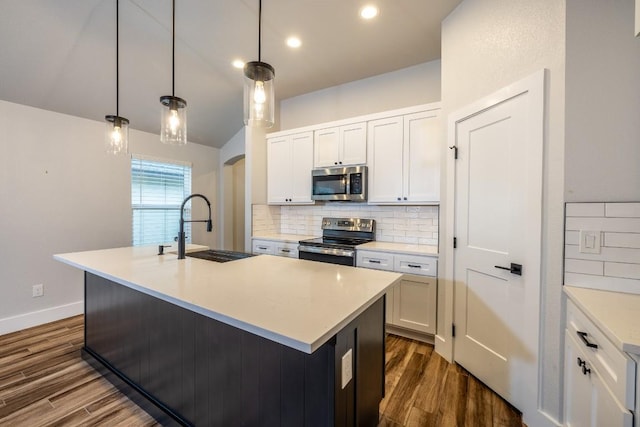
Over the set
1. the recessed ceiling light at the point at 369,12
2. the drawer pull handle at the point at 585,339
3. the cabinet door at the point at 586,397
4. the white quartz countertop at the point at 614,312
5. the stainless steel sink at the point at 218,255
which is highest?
the recessed ceiling light at the point at 369,12

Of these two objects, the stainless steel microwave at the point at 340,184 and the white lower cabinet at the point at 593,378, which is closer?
the white lower cabinet at the point at 593,378

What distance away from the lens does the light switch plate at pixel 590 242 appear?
1.37 m

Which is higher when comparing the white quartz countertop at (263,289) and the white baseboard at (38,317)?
the white quartz countertop at (263,289)

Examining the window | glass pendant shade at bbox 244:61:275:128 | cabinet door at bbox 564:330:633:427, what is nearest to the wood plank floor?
cabinet door at bbox 564:330:633:427

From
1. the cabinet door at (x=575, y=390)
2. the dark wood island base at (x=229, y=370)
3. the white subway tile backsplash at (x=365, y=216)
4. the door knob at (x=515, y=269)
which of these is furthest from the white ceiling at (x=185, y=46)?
the cabinet door at (x=575, y=390)

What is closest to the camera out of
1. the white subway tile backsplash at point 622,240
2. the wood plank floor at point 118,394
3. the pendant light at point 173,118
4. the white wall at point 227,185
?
the white subway tile backsplash at point 622,240

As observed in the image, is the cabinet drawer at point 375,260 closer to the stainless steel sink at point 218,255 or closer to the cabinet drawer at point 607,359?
the stainless steel sink at point 218,255

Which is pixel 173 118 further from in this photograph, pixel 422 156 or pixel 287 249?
pixel 422 156

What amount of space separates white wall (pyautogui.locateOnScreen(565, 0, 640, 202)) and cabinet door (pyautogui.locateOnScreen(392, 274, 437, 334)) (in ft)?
4.61

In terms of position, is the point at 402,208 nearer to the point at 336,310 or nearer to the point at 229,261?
the point at 229,261

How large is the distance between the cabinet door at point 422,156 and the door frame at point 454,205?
419mm

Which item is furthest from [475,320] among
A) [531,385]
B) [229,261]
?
[229,261]

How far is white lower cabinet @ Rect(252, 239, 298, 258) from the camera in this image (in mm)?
3410

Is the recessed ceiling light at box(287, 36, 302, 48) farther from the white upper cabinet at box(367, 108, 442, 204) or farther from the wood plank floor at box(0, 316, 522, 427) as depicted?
the wood plank floor at box(0, 316, 522, 427)
